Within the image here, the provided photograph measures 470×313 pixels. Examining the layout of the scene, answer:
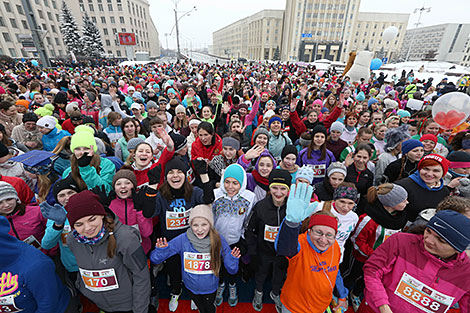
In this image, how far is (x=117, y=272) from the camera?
6.49 ft

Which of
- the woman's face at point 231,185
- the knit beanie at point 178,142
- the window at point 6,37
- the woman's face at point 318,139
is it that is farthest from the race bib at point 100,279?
the window at point 6,37

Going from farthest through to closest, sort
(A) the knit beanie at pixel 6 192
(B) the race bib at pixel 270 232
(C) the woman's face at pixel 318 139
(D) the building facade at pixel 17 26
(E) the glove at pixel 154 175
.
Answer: (D) the building facade at pixel 17 26
(C) the woman's face at pixel 318 139
(E) the glove at pixel 154 175
(B) the race bib at pixel 270 232
(A) the knit beanie at pixel 6 192

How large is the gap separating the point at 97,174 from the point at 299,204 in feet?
9.56

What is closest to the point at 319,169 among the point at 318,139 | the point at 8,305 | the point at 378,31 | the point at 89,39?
the point at 318,139

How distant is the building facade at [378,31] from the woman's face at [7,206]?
81.3 meters

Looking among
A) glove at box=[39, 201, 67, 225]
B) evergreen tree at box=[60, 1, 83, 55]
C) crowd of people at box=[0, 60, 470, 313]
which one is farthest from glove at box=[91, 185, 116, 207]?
evergreen tree at box=[60, 1, 83, 55]

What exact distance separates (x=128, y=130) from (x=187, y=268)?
10.4ft

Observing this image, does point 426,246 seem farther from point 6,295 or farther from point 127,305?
point 6,295

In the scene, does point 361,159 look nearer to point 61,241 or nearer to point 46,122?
point 61,241

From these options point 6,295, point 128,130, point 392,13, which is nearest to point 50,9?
point 128,130

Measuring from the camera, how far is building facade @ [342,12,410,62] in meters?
67.7

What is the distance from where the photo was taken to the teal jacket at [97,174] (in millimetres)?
2863

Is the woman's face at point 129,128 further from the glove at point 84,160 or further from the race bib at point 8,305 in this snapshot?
the race bib at point 8,305

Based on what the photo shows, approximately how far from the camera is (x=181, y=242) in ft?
7.41
